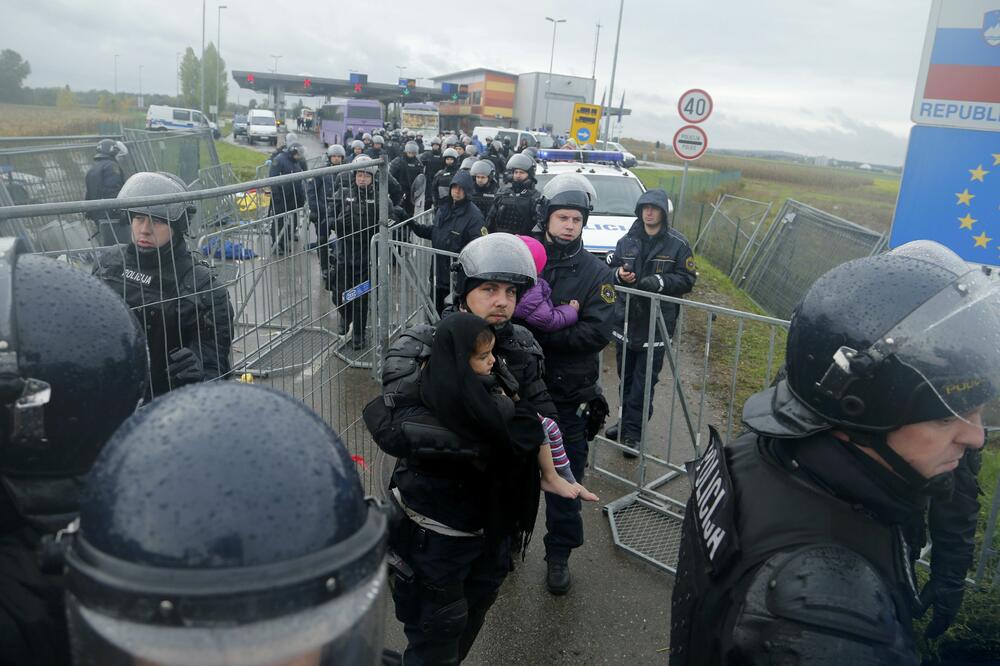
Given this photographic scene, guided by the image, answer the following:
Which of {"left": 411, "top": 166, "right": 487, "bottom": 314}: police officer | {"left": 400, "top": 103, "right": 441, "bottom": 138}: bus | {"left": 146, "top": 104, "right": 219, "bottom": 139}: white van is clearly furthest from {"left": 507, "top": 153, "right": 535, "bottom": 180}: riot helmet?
{"left": 146, "top": 104, "right": 219, "bottom": 139}: white van

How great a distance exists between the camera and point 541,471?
9.37ft

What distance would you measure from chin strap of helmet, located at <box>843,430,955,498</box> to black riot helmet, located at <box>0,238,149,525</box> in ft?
4.95

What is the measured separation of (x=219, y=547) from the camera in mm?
812

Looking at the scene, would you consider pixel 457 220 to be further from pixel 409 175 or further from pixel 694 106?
pixel 409 175

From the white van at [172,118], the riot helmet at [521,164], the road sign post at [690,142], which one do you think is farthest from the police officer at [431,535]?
the white van at [172,118]

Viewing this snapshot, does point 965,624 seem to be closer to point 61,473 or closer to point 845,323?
point 845,323

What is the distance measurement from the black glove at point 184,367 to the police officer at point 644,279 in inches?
137

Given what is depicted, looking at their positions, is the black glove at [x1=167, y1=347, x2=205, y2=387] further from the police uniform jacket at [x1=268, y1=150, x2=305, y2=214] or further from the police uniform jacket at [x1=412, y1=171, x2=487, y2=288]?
the police uniform jacket at [x1=412, y1=171, x2=487, y2=288]

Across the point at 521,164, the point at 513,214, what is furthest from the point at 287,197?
the point at 521,164

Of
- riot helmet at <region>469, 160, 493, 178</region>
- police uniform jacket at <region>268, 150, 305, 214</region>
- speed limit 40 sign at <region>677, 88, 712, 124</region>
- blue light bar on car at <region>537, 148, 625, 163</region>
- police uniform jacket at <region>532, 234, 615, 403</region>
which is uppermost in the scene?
speed limit 40 sign at <region>677, 88, 712, 124</region>

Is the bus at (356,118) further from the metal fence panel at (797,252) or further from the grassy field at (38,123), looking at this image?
the metal fence panel at (797,252)

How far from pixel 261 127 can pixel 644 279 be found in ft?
161

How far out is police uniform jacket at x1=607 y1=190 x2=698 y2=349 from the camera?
18.1 feet

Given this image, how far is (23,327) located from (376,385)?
454cm
